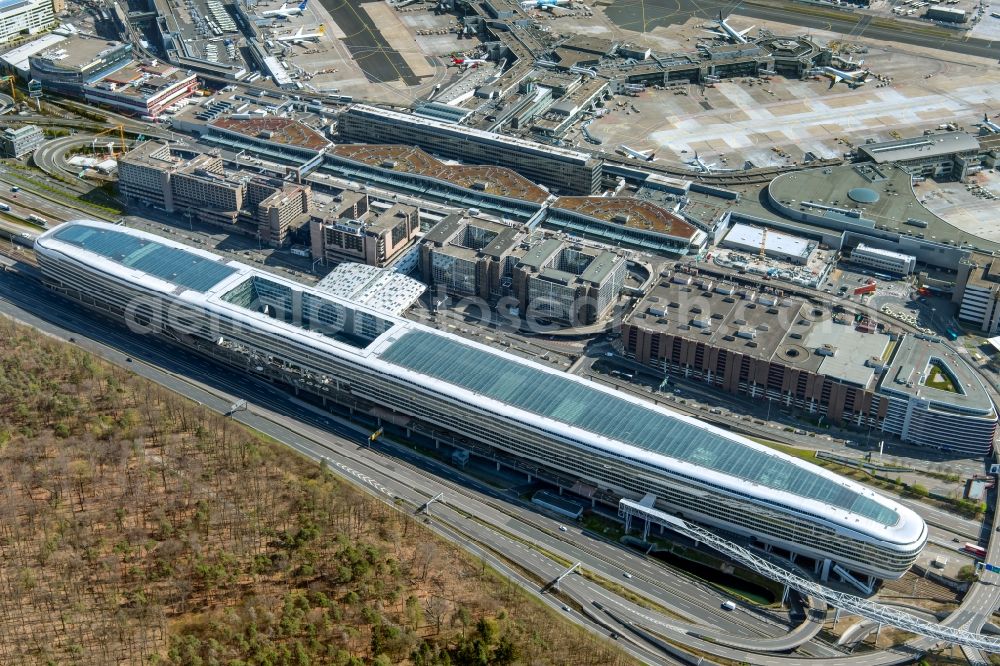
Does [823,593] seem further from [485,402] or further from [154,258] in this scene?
[154,258]

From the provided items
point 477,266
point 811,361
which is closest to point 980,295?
point 811,361

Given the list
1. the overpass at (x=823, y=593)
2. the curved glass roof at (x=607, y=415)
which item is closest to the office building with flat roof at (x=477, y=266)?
the curved glass roof at (x=607, y=415)

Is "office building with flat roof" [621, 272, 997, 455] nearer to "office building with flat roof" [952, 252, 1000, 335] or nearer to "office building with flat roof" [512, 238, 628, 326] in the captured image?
"office building with flat roof" [512, 238, 628, 326]

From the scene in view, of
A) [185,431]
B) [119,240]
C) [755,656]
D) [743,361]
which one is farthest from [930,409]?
[119,240]

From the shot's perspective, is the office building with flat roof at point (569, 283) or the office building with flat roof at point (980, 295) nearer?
the office building with flat roof at point (569, 283)

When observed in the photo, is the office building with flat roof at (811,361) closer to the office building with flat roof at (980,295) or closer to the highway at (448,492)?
the office building with flat roof at (980,295)

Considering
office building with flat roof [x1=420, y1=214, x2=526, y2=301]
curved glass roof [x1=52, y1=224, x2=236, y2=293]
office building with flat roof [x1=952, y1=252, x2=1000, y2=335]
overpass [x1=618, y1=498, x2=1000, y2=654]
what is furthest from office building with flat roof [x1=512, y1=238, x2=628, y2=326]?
office building with flat roof [x1=952, y1=252, x2=1000, y2=335]

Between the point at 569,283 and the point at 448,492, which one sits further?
the point at 569,283
